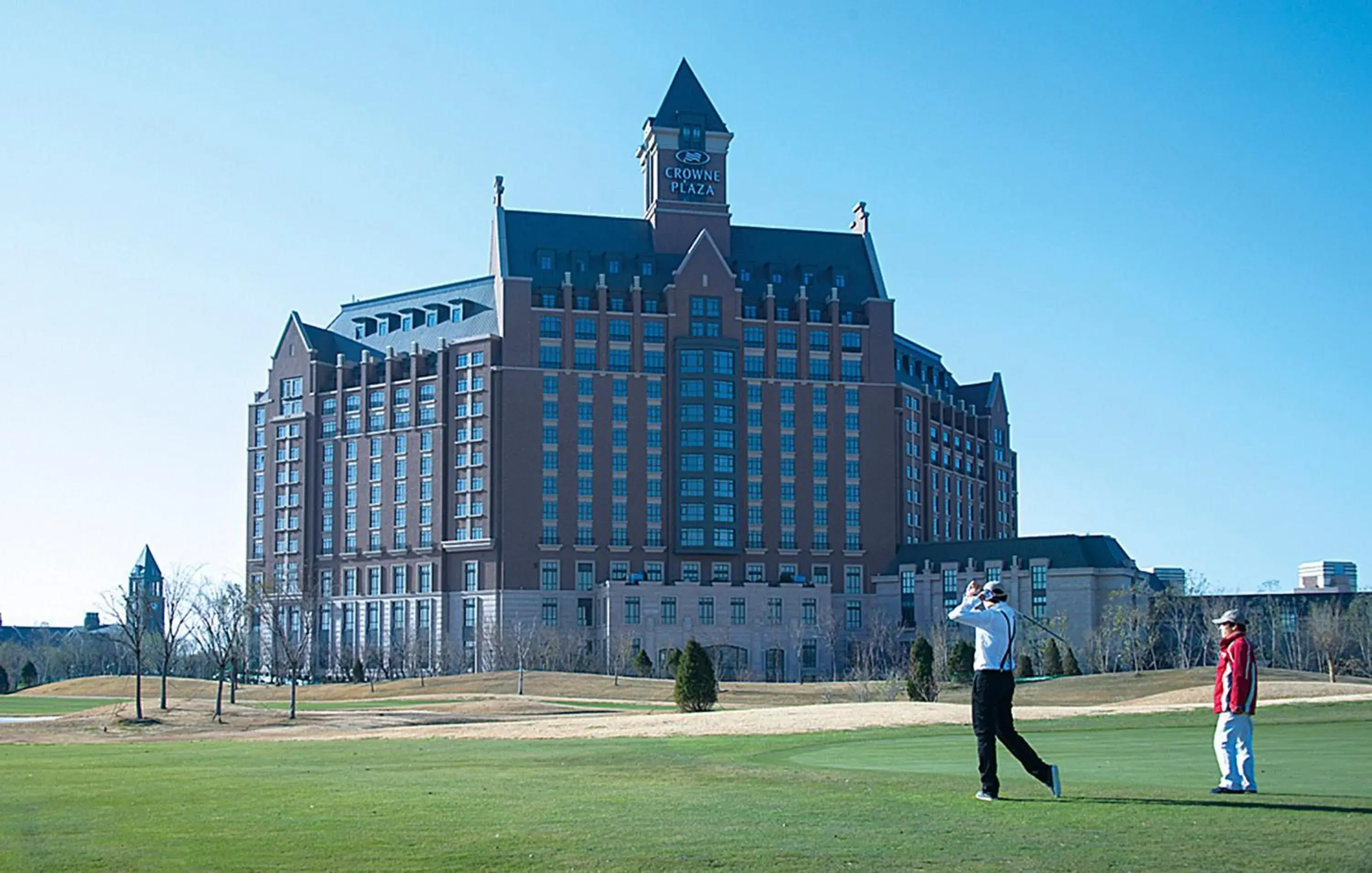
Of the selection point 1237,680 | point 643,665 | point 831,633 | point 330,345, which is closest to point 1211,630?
point 831,633

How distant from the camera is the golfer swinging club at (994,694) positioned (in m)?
17.9

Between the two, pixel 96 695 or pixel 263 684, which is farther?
pixel 263 684

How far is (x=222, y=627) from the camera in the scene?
88.6m

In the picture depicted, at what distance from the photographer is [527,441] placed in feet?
422

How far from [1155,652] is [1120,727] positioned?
75144mm

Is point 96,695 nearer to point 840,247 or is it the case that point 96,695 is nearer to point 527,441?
point 527,441

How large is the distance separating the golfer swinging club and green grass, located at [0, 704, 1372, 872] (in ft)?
1.07

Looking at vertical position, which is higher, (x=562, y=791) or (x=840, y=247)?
(x=840, y=247)

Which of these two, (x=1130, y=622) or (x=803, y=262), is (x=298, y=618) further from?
(x=1130, y=622)

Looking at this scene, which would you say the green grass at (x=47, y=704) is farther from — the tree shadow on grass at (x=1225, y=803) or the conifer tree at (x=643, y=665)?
the tree shadow on grass at (x=1225, y=803)

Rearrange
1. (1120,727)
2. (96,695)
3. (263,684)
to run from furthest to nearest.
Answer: (263,684)
(96,695)
(1120,727)

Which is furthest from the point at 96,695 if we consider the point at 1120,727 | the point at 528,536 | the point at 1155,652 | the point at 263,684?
the point at 1120,727

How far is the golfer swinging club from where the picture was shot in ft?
58.7

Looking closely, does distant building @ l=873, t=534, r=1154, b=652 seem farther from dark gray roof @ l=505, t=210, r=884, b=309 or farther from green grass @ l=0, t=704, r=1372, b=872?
green grass @ l=0, t=704, r=1372, b=872
